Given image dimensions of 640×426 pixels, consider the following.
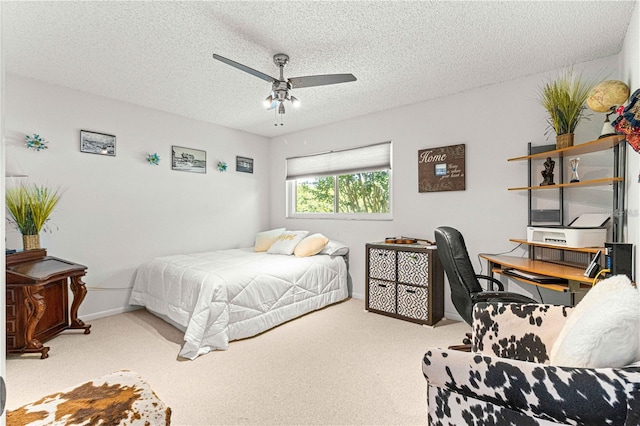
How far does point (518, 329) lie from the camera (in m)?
1.53

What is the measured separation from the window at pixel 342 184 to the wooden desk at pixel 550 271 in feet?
4.98

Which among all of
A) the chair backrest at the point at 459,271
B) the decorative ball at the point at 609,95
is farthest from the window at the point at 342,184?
the decorative ball at the point at 609,95

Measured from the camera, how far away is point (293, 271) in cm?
349

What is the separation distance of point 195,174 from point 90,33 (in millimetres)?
A: 2198

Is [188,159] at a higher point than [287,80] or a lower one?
lower

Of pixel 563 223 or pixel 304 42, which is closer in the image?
pixel 304 42

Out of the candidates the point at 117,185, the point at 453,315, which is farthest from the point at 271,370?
the point at 117,185

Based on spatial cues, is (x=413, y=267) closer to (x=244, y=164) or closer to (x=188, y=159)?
(x=244, y=164)

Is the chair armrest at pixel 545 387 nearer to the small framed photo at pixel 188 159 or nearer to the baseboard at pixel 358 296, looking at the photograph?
the baseboard at pixel 358 296

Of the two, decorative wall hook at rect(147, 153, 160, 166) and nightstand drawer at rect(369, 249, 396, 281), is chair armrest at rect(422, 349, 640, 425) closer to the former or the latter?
nightstand drawer at rect(369, 249, 396, 281)

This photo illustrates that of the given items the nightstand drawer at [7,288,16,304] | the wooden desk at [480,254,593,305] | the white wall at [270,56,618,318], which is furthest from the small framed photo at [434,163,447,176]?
the nightstand drawer at [7,288,16,304]

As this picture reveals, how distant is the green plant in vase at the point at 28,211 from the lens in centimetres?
288

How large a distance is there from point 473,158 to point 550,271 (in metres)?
1.43

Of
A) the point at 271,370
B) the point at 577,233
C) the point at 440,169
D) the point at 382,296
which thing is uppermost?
the point at 440,169
